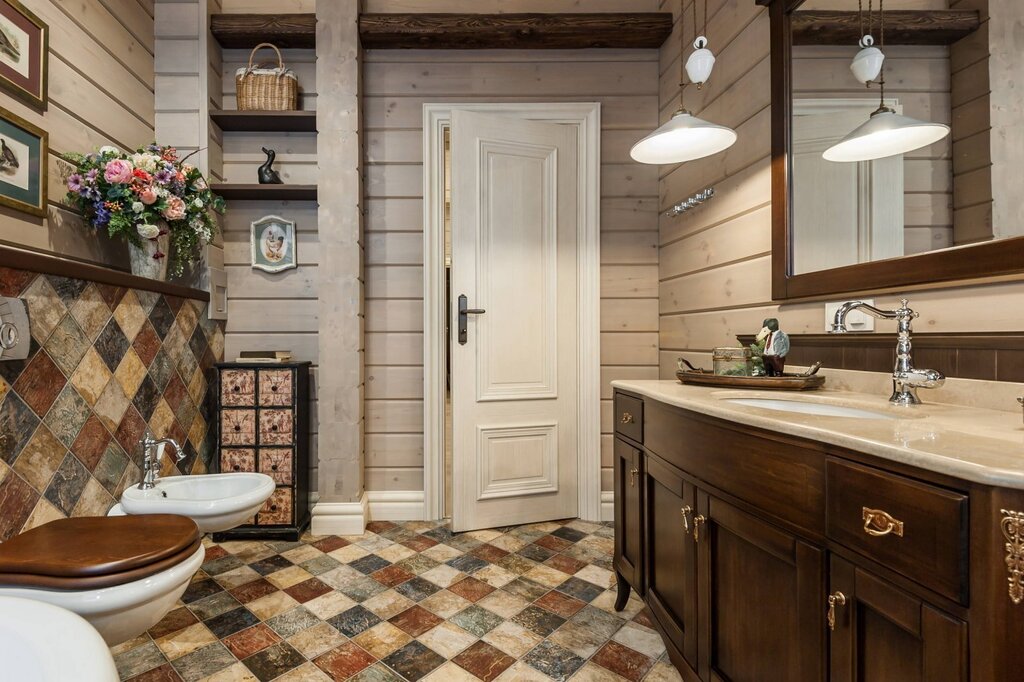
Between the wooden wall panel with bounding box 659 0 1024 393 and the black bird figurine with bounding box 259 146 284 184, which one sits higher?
the black bird figurine with bounding box 259 146 284 184

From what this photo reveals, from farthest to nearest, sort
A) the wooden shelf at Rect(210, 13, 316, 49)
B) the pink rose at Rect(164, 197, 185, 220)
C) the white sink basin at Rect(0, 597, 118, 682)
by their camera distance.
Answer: the wooden shelf at Rect(210, 13, 316, 49) < the pink rose at Rect(164, 197, 185, 220) < the white sink basin at Rect(0, 597, 118, 682)

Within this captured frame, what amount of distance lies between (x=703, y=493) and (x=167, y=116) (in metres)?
3.05

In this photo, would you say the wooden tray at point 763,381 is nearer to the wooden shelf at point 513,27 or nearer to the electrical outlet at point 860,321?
the electrical outlet at point 860,321

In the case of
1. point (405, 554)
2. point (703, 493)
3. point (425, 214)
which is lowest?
point (405, 554)

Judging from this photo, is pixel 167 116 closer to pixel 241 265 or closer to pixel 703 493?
pixel 241 265

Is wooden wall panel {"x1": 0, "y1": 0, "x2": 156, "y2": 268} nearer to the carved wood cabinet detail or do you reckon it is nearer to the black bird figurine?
the black bird figurine

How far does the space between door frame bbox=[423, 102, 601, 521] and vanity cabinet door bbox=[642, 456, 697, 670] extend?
113 centimetres

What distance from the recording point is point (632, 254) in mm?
2660

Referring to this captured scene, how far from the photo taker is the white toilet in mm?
1051

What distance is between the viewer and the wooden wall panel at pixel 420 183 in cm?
260

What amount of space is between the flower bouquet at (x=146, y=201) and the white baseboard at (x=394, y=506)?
1.52 metres

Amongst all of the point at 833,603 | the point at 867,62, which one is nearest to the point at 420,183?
the point at 867,62

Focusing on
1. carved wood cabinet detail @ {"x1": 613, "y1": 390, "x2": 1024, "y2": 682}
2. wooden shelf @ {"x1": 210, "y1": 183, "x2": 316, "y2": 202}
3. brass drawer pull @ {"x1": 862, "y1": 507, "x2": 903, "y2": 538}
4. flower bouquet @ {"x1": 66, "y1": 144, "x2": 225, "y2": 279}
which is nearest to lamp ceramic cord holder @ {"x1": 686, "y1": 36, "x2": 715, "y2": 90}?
carved wood cabinet detail @ {"x1": 613, "y1": 390, "x2": 1024, "y2": 682}

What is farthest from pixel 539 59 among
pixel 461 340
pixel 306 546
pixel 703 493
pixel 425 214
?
pixel 306 546
